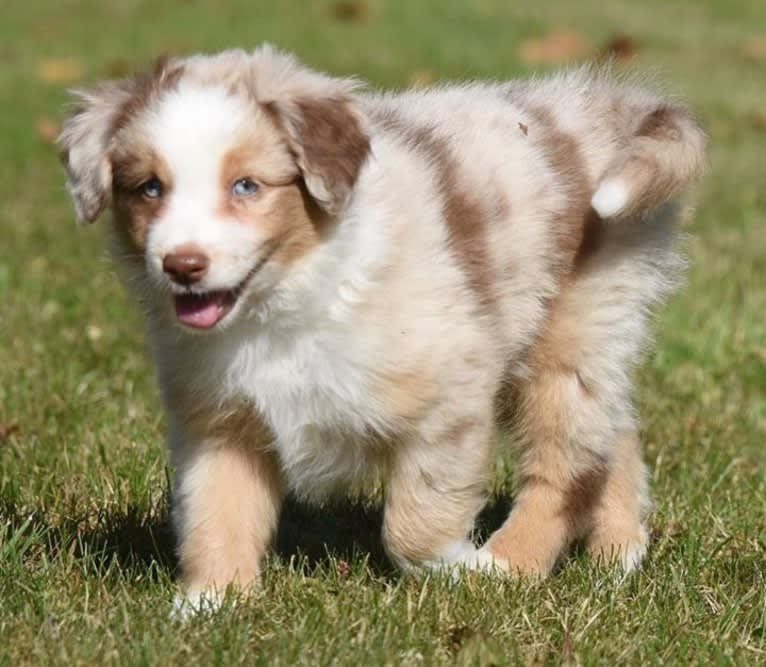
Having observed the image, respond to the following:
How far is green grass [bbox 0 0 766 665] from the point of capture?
352 cm

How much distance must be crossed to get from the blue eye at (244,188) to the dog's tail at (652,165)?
3.26ft

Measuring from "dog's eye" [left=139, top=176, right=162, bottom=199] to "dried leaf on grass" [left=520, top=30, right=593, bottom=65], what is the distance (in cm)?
987

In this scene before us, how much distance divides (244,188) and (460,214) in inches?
26.5

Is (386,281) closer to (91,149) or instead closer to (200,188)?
(200,188)

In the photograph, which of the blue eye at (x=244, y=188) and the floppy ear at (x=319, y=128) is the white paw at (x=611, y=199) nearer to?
the floppy ear at (x=319, y=128)

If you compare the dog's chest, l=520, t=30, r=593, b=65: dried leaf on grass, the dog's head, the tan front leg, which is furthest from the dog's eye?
l=520, t=30, r=593, b=65: dried leaf on grass

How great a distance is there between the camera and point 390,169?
4.04 m

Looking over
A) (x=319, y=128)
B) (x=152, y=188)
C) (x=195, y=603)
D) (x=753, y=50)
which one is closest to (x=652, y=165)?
(x=319, y=128)

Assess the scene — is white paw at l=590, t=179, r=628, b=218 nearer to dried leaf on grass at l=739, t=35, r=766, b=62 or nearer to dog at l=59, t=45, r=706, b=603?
dog at l=59, t=45, r=706, b=603

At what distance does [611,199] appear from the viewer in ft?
13.7

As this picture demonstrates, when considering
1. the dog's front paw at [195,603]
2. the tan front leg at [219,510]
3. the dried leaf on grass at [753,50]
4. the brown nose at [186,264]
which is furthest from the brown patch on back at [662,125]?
the dried leaf on grass at [753,50]

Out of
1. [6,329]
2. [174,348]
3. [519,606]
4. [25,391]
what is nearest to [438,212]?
[174,348]

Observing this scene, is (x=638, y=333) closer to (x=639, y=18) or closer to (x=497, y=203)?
(x=497, y=203)

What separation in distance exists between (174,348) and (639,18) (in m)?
13.0
